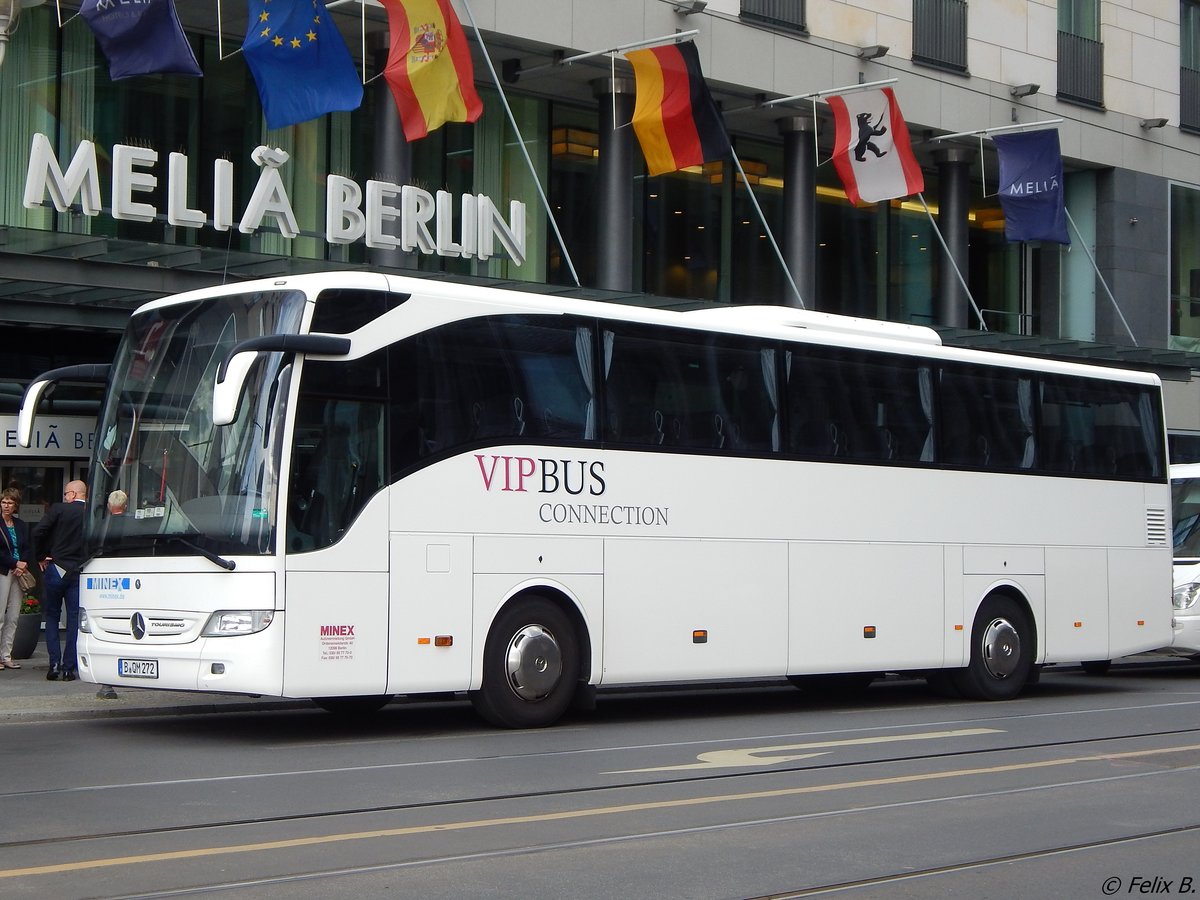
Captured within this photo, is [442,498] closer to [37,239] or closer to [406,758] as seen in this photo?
[406,758]

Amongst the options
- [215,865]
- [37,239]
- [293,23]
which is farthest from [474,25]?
[215,865]

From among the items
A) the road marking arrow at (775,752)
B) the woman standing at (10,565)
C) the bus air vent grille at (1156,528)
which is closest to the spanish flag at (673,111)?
the bus air vent grille at (1156,528)

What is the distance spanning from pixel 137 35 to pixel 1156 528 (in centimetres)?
1347

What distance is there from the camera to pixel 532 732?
13281mm

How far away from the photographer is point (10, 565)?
17234 millimetres

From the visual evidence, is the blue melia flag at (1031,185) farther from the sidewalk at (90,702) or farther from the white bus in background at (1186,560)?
the sidewalk at (90,702)

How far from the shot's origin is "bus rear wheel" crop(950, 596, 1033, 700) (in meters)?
17.4

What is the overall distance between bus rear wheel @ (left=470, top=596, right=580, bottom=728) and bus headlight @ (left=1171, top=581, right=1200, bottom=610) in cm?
1069

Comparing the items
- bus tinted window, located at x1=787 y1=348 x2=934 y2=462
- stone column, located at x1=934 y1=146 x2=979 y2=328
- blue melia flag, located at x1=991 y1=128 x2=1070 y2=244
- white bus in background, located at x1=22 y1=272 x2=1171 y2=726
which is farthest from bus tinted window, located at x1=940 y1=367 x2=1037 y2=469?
stone column, located at x1=934 y1=146 x2=979 y2=328

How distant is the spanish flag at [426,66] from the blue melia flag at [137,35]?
130 inches

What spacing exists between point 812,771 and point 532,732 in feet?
9.59

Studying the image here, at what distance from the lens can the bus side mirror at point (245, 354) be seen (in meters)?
10.8

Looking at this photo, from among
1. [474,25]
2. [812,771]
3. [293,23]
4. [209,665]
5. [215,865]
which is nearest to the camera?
[215,865]

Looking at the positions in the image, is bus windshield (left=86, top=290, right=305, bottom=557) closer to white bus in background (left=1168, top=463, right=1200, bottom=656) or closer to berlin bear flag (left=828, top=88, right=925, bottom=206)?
white bus in background (left=1168, top=463, right=1200, bottom=656)
